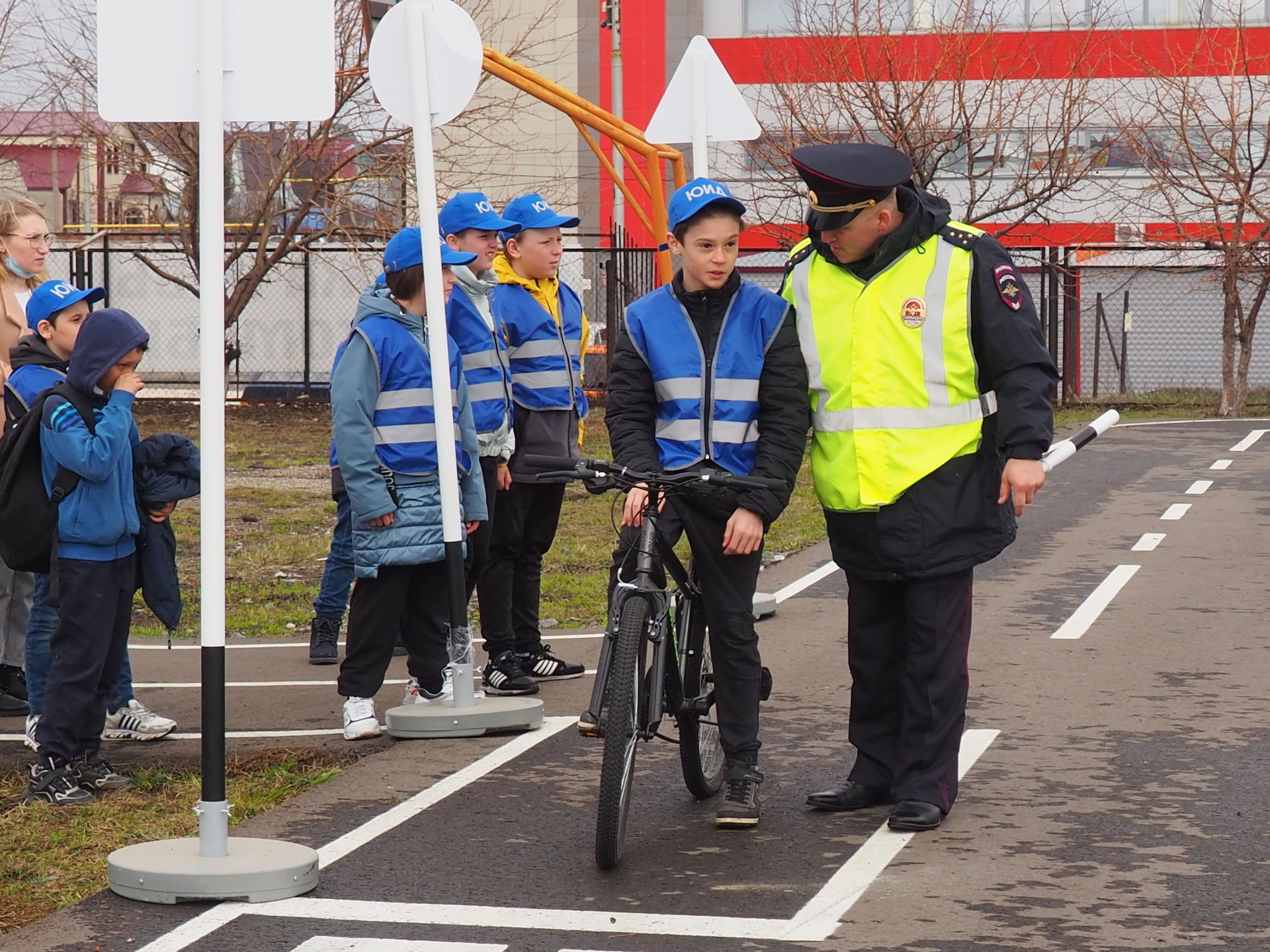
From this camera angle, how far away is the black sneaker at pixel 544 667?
8055mm

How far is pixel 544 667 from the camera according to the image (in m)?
8.12

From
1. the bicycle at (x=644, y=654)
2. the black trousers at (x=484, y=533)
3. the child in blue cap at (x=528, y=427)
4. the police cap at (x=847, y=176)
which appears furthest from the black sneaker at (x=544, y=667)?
the police cap at (x=847, y=176)

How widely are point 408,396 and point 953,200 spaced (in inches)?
1264

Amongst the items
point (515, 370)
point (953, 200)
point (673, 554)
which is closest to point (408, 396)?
point (515, 370)

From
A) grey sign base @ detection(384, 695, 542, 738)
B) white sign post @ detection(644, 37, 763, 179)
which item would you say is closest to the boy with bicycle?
grey sign base @ detection(384, 695, 542, 738)

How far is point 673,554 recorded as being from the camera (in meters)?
5.60

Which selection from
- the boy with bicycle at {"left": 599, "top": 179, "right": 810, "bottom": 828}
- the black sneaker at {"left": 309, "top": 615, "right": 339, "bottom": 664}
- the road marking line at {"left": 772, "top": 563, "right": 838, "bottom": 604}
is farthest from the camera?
the road marking line at {"left": 772, "top": 563, "right": 838, "bottom": 604}

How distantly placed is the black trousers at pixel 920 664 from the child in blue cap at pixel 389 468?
186 centimetres

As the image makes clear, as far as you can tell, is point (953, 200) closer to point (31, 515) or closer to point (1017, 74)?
point (1017, 74)

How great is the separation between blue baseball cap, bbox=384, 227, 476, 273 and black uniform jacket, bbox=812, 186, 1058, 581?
1.86m

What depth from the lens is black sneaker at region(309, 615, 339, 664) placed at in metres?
8.59

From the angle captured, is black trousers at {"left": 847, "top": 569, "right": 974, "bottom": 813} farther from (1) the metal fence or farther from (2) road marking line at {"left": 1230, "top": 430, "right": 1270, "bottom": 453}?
(1) the metal fence

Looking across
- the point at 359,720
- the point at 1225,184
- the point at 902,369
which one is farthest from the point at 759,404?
the point at 1225,184

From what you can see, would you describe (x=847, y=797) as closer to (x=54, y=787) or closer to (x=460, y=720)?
(x=460, y=720)
